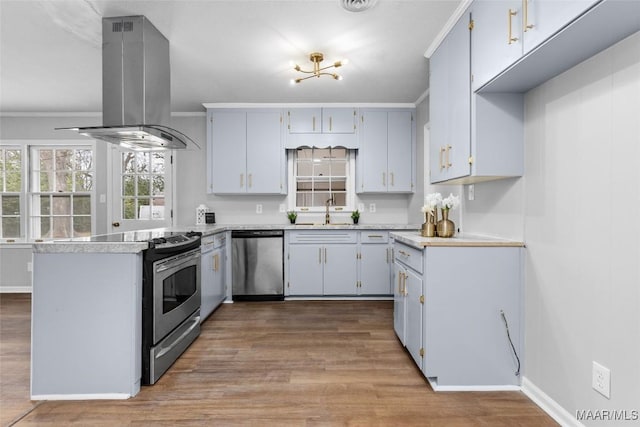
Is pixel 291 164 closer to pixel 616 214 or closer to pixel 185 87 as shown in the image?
pixel 185 87

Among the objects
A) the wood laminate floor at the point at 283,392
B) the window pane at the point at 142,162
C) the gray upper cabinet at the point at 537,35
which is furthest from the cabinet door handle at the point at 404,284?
the window pane at the point at 142,162

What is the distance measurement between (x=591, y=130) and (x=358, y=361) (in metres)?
2.00

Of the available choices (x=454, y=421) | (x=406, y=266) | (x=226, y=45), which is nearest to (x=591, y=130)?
(x=406, y=266)

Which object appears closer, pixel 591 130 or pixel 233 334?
pixel 591 130

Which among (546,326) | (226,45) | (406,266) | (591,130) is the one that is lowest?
(546,326)

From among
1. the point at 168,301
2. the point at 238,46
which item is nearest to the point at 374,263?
the point at 168,301

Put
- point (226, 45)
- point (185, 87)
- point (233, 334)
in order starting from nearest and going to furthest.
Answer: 1. point (226, 45)
2. point (233, 334)
3. point (185, 87)

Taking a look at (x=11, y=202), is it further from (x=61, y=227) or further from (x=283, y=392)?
(x=283, y=392)

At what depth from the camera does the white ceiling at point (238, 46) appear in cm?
234

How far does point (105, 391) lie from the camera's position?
6.72 feet

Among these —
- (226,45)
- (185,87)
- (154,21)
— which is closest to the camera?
Answer: (154,21)

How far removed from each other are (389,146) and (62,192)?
456 centimetres

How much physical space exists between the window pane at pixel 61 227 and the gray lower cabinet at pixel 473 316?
16.3 feet

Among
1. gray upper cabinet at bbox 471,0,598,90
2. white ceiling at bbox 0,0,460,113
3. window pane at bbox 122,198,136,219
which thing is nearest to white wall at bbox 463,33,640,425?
gray upper cabinet at bbox 471,0,598,90
